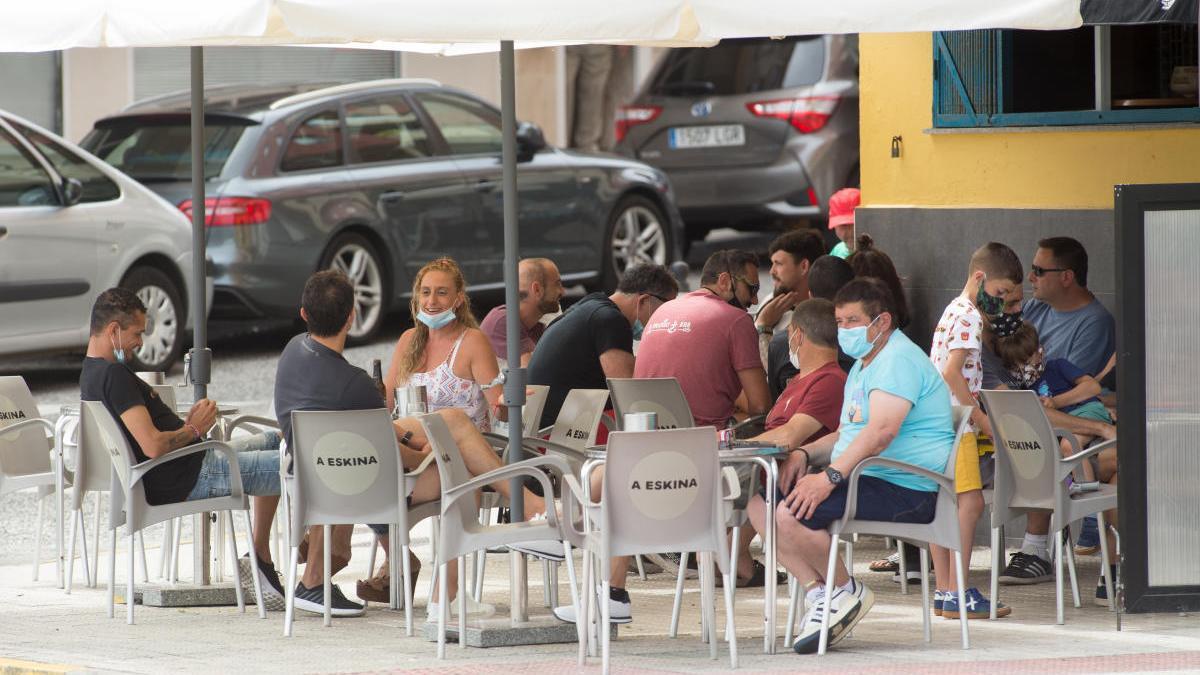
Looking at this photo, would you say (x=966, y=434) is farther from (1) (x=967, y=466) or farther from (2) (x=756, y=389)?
(2) (x=756, y=389)

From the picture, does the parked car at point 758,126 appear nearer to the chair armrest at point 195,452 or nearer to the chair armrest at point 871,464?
the chair armrest at point 195,452

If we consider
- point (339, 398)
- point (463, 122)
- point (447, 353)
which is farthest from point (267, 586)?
point (463, 122)

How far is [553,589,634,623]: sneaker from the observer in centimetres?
827

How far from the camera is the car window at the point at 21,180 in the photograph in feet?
46.8

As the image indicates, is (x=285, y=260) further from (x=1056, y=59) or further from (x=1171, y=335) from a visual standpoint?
(x=1171, y=335)

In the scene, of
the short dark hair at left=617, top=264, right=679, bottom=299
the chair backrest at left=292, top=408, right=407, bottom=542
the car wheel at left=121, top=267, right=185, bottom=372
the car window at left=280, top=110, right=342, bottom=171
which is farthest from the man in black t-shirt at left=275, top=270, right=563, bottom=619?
the car window at left=280, top=110, right=342, bottom=171

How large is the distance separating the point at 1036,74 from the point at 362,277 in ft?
20.9

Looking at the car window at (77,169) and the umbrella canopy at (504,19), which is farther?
the car window at (77,169)

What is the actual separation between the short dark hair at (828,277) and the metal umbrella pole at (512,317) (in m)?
2.13

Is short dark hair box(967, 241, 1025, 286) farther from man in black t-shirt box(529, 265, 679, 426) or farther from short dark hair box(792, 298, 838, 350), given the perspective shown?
man in black t-shirt box(529, 265, 679, 426)

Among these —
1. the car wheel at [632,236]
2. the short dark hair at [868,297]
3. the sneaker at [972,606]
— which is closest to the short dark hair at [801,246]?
the sneaker at [972,606]

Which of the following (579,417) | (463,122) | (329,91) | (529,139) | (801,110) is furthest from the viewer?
(801,110)

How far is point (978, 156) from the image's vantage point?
11.2m

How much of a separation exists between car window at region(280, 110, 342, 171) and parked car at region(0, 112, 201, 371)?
93cm
